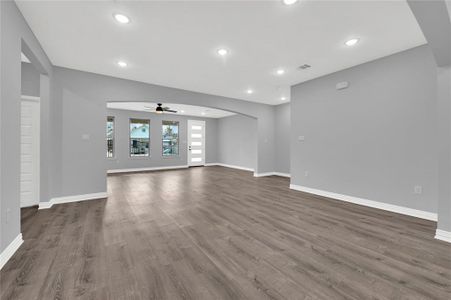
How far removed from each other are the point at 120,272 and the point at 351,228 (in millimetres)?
3132

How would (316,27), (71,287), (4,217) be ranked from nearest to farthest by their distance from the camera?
(71,287)
(4,217)
(316,27)

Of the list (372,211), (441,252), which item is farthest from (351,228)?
(372,211)

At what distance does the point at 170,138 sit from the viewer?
400 inches

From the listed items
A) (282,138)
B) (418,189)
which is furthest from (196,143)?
(418,189)

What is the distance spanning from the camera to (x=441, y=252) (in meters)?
2.23

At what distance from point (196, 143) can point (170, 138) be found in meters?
1.53

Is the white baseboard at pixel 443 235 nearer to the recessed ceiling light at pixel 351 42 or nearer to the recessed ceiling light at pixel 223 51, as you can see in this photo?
the recessed ceiling light at pixel 351 42

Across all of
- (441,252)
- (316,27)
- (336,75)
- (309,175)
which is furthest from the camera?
(309,175)

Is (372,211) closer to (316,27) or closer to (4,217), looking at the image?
(316,27)

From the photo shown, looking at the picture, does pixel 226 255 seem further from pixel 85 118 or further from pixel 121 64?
pixel 85 118

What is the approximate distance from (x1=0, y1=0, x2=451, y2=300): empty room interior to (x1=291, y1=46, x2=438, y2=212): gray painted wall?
1.0 inches

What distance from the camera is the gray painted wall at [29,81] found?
3.82 metres

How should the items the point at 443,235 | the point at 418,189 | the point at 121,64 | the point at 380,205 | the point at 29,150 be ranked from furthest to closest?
the point at 121,64 → the point at 29,150 → the point at 380,205 → the point at 418,189 → the point at 443,235

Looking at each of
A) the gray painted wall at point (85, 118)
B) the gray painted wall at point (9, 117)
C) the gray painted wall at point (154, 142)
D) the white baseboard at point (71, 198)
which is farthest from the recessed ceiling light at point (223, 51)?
the gray painted wall at point (154, 142)
